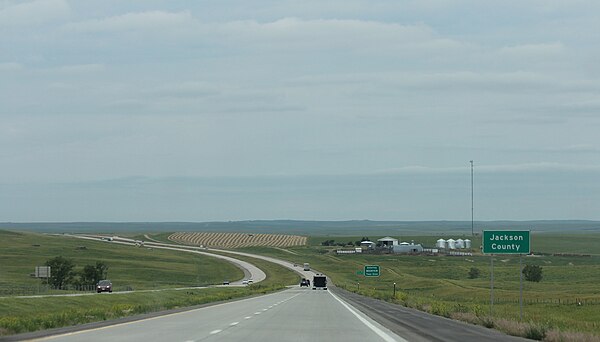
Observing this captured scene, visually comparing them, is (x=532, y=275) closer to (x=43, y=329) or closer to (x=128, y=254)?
(x=128, y=254)

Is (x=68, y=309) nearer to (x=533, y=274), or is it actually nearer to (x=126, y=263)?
(x=533, y=274)

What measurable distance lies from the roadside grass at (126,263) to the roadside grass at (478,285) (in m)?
20.5

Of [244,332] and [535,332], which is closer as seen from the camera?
[244,332]

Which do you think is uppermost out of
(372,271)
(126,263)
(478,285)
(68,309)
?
(68,309)

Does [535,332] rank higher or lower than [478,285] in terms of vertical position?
higher

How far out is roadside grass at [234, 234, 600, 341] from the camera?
48.4 metres

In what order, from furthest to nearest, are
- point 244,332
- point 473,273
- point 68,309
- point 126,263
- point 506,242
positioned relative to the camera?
1. point 126,263
2. point 473,273
3. point 68,309
4. point 506,242
5. point 244,332

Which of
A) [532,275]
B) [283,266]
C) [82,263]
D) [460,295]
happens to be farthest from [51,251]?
[460,295]

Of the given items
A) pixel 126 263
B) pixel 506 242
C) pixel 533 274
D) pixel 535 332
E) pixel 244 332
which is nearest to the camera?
pixel 244 332

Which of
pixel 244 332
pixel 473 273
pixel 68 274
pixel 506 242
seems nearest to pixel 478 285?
pixel 473 273

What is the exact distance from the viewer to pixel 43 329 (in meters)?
28.1

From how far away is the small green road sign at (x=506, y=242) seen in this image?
39.9 metres

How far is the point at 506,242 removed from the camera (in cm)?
4022

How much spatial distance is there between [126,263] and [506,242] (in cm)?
12274
